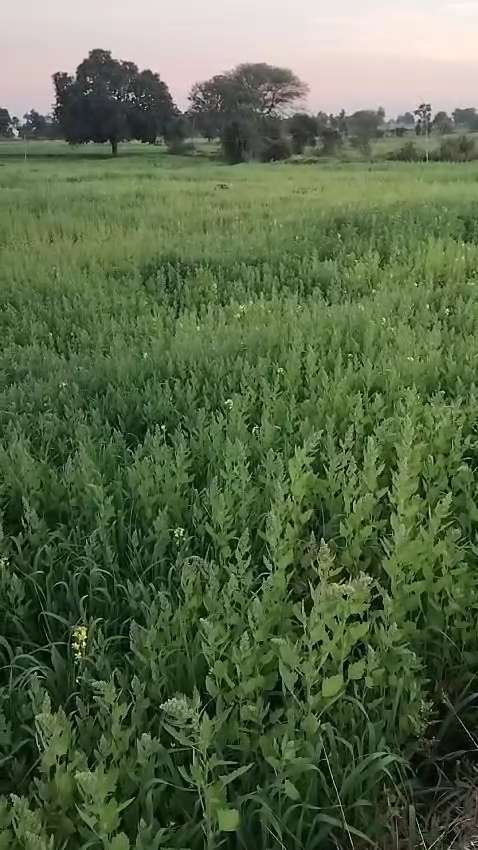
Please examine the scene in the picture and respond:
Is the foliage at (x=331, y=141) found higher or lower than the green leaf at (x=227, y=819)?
higher

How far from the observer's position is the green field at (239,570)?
79.4 inches

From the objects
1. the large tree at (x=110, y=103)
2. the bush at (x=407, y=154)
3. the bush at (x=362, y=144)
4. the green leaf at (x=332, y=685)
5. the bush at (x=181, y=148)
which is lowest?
the green leaf at (x=332, y=685)

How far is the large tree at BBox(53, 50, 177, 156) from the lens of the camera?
47250 mm

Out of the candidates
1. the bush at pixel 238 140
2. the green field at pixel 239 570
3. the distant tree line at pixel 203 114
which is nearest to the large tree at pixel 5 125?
the distant tree line at pixel 203 114

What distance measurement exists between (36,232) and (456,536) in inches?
346

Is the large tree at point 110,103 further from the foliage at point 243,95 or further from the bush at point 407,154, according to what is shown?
the bush at point 407,154

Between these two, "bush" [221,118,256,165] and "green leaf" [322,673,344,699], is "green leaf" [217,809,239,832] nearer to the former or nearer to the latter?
"green leaf" [322,673,344,699]

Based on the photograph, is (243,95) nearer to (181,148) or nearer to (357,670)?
(181,148)

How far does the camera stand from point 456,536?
2.79 meters

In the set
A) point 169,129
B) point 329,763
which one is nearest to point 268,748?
point 329,763

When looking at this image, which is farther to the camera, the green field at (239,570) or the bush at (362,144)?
the bush at (362,144)

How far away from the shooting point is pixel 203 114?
47438mm

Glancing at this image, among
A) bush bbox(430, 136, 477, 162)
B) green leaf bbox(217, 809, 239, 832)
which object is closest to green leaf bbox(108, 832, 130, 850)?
green leaf bbox(217, 809, 239, 832)

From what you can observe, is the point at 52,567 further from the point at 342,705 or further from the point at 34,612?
the point at 342,705
